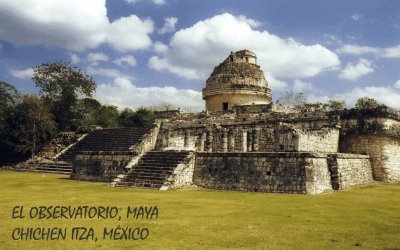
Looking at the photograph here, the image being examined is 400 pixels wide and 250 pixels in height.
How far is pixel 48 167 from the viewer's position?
2503 cm

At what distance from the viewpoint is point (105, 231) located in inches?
283

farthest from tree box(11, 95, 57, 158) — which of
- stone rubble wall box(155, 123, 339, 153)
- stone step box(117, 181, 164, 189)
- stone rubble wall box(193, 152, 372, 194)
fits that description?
stone rubble wall box(193, 152, 372, 194)

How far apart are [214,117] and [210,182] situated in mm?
10241

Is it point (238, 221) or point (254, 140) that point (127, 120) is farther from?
point (238, 221)

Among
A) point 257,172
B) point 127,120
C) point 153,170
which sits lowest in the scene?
point 153,170

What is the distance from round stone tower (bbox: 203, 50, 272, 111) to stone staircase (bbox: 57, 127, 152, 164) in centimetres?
565

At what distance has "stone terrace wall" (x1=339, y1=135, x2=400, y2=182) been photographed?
717 inches

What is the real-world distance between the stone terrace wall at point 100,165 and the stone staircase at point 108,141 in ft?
17.7

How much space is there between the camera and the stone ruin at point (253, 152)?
45.8ft

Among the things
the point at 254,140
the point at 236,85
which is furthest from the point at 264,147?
the point at 236,85

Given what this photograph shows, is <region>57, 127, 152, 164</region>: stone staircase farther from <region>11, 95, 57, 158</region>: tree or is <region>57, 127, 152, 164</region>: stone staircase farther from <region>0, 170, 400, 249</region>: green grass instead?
<region>0, 170, 400, 249</region>: green grass

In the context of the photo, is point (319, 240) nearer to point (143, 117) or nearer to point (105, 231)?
point (105, 231)

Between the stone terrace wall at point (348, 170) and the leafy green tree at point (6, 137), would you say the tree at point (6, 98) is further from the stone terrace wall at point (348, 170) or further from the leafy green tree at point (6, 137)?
the stone terrace wall at point (348, 170)

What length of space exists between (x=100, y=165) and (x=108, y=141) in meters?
9.03
